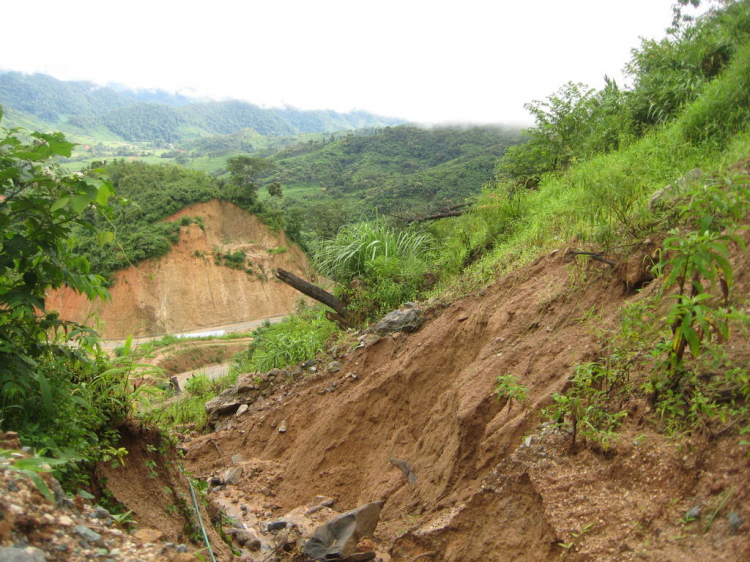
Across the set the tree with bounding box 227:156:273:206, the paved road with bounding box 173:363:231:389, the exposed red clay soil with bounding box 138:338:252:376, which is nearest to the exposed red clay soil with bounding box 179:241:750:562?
the paved road with bounding box 173:363:231:389

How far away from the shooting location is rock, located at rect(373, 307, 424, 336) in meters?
6.31

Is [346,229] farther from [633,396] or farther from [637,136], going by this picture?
[633,396]

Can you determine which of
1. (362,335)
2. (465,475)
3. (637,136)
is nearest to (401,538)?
(465,475)

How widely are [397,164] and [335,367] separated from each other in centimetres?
6652

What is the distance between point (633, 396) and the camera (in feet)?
9.36

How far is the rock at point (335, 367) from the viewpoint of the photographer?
6547mm

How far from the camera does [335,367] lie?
21.6 feet

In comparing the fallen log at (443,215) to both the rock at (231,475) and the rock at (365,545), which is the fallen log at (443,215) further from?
the rock at (365,545)

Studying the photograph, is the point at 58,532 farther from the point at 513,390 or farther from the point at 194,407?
the point at 194,407

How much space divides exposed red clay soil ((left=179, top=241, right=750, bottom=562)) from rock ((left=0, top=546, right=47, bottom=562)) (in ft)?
6.97

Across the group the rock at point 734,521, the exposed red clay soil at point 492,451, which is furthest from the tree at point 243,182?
the rock at point 734,521

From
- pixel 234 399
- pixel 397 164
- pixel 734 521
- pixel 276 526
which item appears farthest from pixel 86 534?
pixel 397 164

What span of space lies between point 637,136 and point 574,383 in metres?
6.00

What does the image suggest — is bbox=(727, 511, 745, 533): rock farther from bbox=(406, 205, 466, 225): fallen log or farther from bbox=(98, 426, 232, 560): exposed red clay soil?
bbox=(406, 205, 466, 225): fallen log
